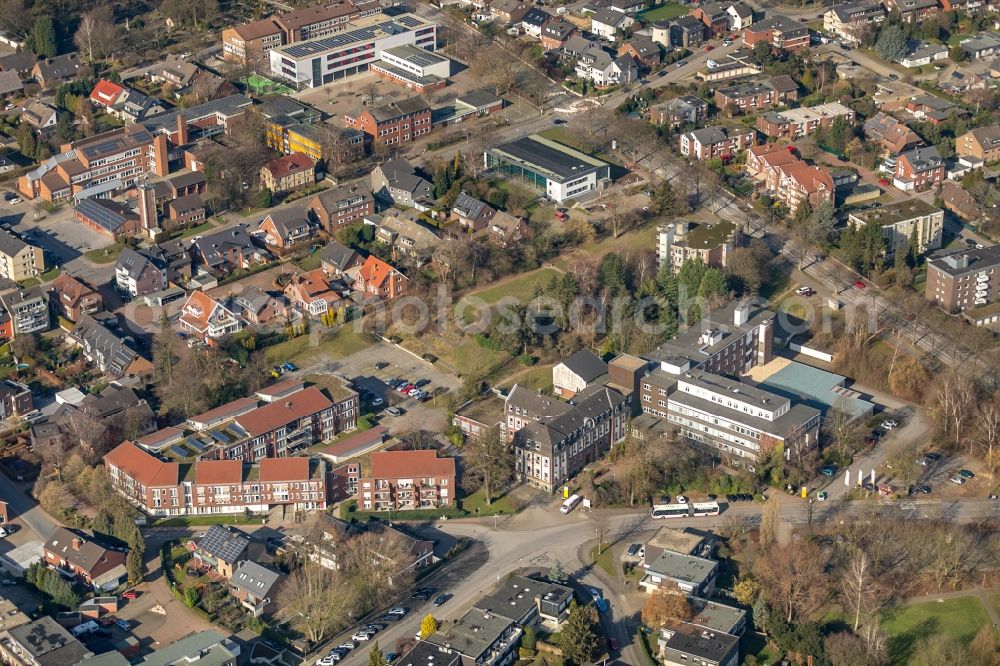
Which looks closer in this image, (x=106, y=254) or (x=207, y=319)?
(x=207, y=319)

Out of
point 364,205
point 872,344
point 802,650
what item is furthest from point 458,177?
point 802,650

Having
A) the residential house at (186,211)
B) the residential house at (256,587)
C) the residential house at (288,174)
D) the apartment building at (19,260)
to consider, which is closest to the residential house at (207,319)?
the residential house at (186,211)

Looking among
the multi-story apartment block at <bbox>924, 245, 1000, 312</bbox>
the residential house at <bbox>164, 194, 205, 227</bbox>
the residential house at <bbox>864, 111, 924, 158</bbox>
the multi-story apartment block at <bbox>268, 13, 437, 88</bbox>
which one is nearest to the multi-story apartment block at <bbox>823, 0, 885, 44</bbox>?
the residential house at <bbox>864, 111, 924, 158</bbox>

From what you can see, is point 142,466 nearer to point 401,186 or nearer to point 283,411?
point 283,411

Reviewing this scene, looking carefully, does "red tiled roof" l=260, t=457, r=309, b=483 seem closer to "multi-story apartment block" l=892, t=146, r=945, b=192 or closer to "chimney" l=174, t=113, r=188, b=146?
"chimney" l=174, t=113, r=188, b=146

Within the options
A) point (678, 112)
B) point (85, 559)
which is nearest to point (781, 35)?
point (678, 112)
